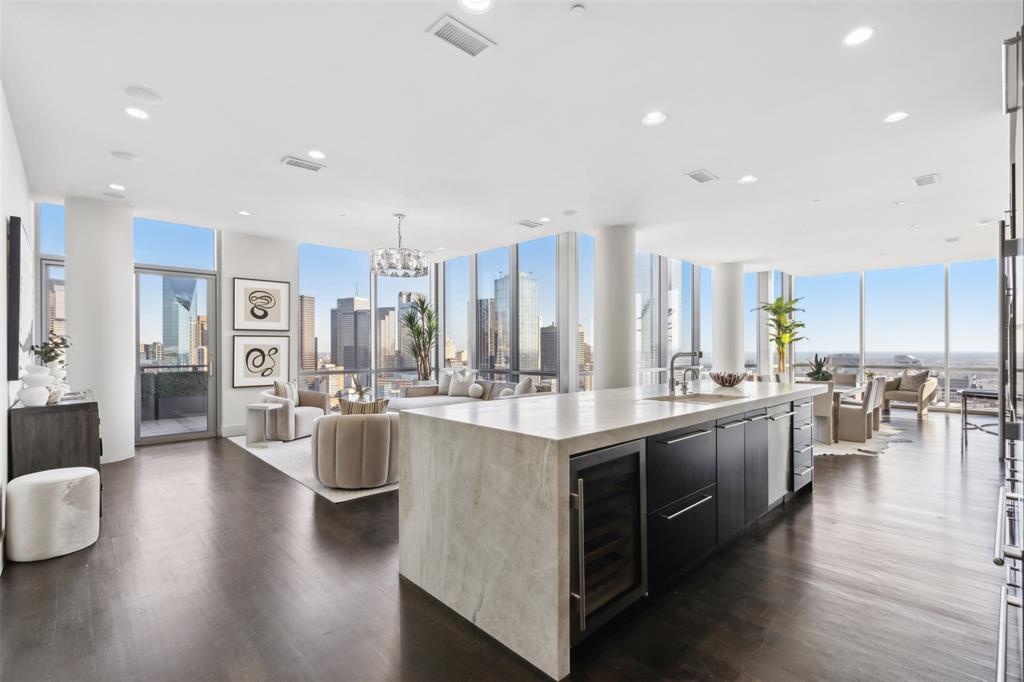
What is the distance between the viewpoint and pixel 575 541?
1893mm

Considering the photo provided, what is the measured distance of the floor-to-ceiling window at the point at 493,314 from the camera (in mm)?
8578

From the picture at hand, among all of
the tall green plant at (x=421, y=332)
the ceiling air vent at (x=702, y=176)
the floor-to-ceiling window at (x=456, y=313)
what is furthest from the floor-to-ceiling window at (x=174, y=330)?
the ceiling air vent at (x=702, y=176)

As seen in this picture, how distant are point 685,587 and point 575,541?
39.4 inches

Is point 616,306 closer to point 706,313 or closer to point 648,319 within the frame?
point 648,319

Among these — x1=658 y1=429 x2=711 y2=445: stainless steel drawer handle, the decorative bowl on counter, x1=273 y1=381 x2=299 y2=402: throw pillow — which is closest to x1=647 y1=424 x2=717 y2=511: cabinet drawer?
x1=658 y1=429 x2=711 y2=445: stainless steel drawer handle

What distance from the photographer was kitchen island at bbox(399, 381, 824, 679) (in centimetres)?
186

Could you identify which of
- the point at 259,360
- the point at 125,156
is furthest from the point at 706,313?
the point at 125,156

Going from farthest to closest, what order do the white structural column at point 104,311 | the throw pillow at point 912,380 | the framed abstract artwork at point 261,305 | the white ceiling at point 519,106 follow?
the throw pillow at point 912,380
the framed abstract artwork at point 261,305
the white structural column at point 104,311
the white ceiling at point 519,106

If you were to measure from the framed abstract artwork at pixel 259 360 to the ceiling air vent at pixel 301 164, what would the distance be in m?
3.71

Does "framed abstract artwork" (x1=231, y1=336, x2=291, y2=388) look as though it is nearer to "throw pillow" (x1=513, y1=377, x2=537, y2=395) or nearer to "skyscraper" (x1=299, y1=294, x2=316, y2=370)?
"skyscraper" (x1=299, y1=294, x2=316, y2=370)

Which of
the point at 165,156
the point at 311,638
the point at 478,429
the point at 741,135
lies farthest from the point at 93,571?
the point at 741,135

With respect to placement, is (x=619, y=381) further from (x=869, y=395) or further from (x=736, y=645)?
(x=736, y=645)

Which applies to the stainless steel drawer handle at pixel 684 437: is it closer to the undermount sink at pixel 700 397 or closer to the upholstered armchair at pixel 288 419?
the undermount sink at pixel 700 397

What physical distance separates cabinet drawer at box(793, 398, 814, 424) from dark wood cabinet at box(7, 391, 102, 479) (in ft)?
17.4
